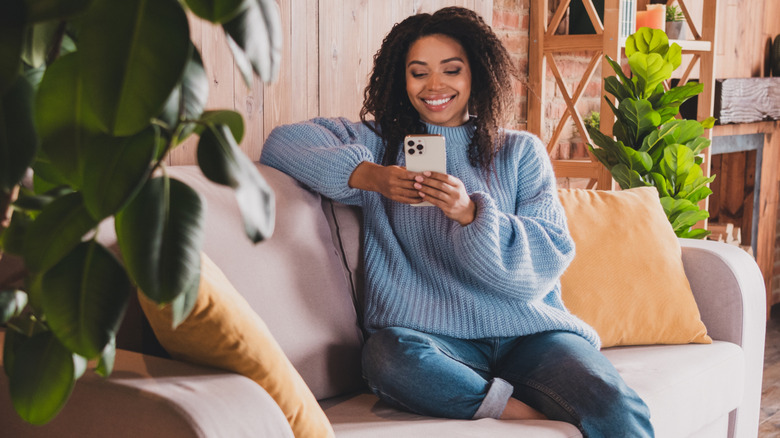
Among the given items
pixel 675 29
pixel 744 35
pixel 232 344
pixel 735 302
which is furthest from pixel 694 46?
pixel 232 344

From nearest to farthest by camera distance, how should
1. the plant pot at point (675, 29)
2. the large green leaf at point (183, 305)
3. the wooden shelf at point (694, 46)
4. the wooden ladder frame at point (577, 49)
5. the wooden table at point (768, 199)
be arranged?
the large green leaf at point (183, 305)
the wooden ladder frame at point (577, 49)
the wooden shelf at point (694, 46)
the plant pot at point (675, 29)
the wooden table at point (768, 199)

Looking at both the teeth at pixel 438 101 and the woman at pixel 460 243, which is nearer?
the woman at pixel 460 243

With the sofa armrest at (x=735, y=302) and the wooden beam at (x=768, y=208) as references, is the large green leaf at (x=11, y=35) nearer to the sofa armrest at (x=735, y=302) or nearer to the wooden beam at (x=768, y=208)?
the sofa armrest at (x=735, y=302)

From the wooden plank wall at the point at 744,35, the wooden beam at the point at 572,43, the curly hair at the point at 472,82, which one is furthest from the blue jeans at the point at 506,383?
the wooden plank wall at the point at 744,35

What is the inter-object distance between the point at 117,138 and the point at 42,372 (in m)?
0.22

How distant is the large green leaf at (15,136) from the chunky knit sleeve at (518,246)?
46.8 inches

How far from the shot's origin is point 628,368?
1.75 metres

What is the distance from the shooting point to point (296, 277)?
1.57 meters

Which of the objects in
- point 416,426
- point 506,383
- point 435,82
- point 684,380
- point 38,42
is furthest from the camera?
point 435,82

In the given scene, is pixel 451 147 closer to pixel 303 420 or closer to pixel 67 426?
pixel 303 420

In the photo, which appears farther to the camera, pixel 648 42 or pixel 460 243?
pixel 648 42

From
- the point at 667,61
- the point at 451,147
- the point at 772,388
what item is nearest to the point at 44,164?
the point at 451,147

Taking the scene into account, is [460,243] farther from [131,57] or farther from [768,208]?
[768,208]

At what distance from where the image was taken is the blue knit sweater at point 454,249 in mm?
1646
